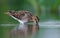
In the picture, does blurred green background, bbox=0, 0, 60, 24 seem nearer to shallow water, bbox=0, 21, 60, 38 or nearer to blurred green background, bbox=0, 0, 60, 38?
blurred green background, bbox=0, 0, 60, 38

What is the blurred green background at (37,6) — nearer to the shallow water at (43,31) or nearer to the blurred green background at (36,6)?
the blurred green background at (36,6)

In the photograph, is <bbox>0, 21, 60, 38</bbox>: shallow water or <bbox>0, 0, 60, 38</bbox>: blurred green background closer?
<bbox>0, 21, 60, 38</bbox>: shallow water

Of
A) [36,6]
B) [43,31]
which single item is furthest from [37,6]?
[43,31]

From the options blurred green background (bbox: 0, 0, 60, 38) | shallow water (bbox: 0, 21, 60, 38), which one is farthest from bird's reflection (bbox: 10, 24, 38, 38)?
blurred green background (bbox: 0, 0, 60, 38)

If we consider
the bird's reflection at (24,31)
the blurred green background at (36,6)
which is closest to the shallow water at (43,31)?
the bird's reflection at (24,31)

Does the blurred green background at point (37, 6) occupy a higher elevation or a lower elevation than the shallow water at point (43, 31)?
higher

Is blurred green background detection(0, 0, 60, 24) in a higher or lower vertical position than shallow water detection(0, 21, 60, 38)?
higher

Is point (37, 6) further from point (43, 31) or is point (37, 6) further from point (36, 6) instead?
point (43, 31)

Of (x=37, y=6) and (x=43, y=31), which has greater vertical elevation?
(x=37, y=6)

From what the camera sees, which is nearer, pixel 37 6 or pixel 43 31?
pixel 43 31

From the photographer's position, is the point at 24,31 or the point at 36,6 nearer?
the point at 24,31

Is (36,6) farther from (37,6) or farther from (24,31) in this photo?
(24,31)
